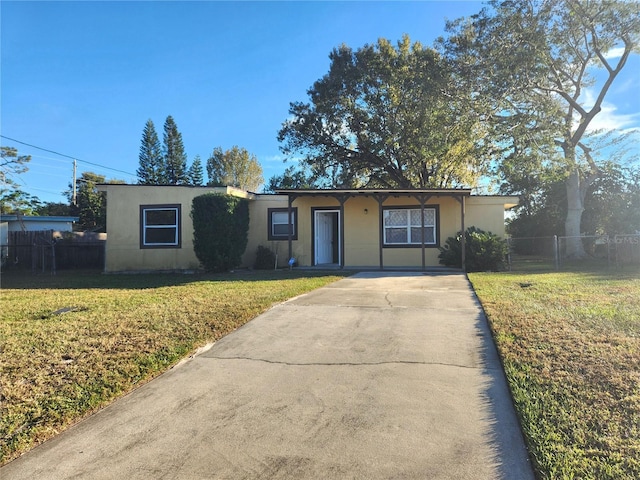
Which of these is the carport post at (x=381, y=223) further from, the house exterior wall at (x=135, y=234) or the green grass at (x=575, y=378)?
the green grass at (x=575, y=378)

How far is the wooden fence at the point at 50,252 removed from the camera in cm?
1605

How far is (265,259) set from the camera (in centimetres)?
1528

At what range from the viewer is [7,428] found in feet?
10.1

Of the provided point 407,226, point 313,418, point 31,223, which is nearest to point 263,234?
point 407,226

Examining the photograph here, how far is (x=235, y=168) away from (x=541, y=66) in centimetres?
2824

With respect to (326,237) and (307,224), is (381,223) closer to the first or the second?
(326,237)

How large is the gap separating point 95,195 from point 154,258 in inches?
997

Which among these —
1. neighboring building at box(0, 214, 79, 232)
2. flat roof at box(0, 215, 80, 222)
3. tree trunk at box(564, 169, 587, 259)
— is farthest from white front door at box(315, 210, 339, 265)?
flat roof at box(0, 215, 80, 222)

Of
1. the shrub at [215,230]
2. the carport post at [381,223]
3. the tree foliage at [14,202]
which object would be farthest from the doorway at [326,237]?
the tree foliage at [14,202]

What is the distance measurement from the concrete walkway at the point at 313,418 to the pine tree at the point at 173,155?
40.6 meters

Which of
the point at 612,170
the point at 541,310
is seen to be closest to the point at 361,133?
the point at 612,170

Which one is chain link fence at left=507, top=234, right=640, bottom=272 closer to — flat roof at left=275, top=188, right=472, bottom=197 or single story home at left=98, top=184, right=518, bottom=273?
single story home at left=98, top=184, right=518, bottom=273

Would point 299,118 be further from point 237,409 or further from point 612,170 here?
point 237,409

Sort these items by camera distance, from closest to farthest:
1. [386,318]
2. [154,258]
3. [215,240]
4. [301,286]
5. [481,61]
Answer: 1. [386,318]
2. [301,286]
3. [215,240]
4. [154,258]
5. [481,61]
